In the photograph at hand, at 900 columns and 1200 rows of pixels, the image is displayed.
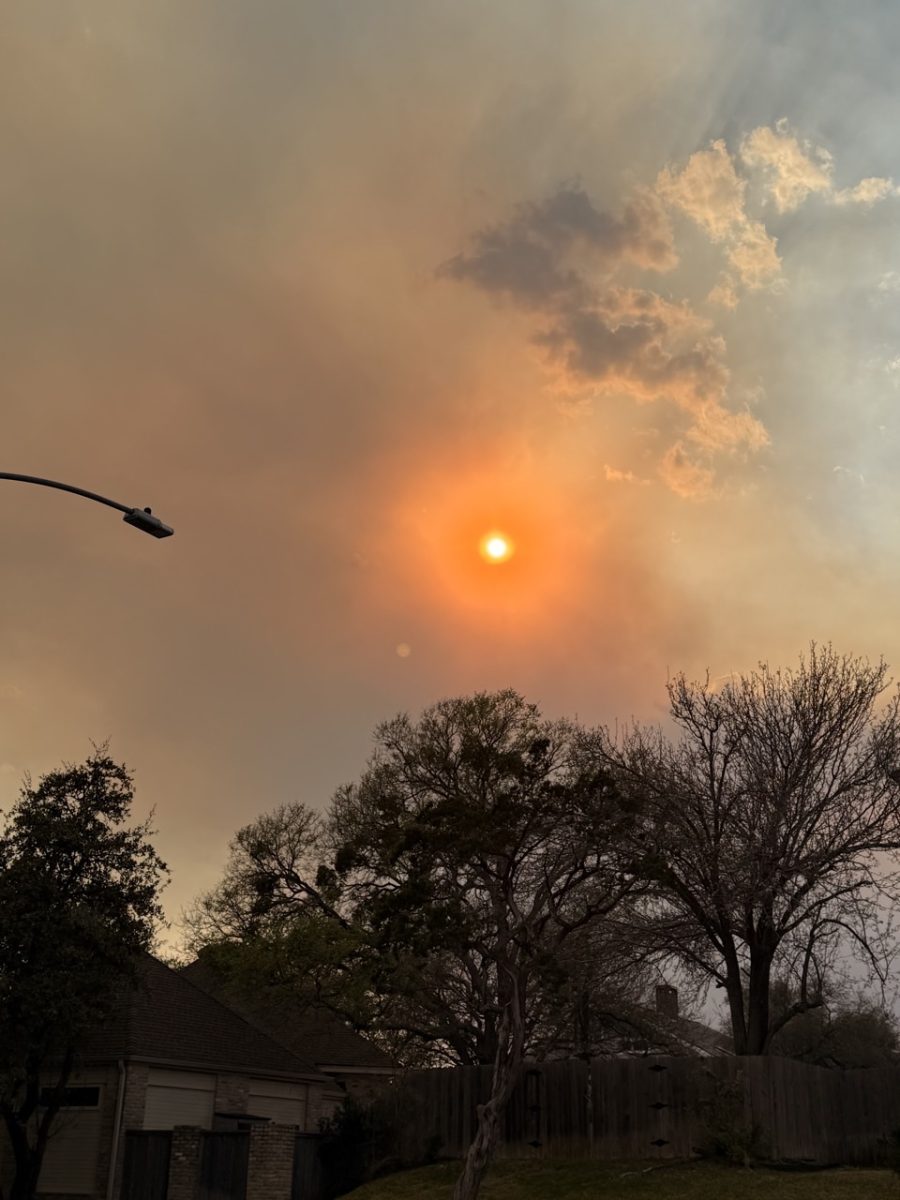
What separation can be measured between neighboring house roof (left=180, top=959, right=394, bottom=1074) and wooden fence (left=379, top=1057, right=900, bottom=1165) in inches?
305

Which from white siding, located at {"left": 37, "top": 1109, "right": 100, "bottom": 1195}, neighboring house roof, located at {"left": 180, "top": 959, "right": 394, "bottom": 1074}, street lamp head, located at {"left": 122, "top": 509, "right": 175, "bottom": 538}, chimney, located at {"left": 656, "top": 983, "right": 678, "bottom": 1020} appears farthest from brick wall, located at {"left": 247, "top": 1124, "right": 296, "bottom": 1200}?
street lamp head, located at {"left": 122, "top": 509, "right": 175, "bottom": 538}

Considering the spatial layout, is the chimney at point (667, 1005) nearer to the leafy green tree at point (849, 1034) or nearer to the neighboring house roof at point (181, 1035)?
the leafy green tree at point (849, 1034)

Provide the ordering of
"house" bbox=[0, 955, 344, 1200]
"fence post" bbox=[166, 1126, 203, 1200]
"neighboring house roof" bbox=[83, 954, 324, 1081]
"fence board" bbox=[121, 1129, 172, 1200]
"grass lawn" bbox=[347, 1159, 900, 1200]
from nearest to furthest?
"grass lawn" bbox=[347, 1159, 900, 1200], "fence post" bbox=[166, 1126, 203, 1200], "fence board" bbox=[121, 1129, 172, 1200], "house" bbox=[0, 955, 344, 1200], "neighboring house roof" bbox=[83, 954, 324, 1081]

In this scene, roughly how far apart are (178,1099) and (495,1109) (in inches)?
453

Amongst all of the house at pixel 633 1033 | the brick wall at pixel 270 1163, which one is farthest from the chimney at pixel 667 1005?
the brick wall at pixel 270 1163

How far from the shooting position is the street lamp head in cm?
1622

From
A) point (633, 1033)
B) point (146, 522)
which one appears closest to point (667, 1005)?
point (633, 1033)

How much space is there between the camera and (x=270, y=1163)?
29.2 meters

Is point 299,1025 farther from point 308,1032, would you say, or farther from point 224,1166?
point 224,1166

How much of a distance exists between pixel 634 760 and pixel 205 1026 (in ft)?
56.7

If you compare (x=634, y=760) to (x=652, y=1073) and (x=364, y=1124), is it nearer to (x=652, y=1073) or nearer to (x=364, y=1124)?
(x=652, y=1073)

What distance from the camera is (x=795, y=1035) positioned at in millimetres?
57000

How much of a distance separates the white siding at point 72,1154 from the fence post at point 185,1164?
3217 millimetres

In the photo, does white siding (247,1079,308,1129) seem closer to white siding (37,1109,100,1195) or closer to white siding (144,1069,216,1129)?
white siding (144,1069,216,1129)
